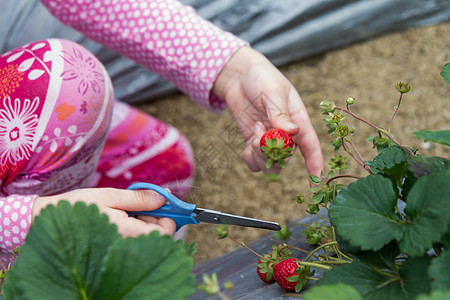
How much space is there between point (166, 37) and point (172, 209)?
440mm

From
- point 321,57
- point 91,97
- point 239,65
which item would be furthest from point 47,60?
point 321,57

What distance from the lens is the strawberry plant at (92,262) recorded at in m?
0.26

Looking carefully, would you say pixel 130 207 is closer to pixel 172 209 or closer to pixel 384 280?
pixel 172 209

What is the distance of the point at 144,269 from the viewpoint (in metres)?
0.26

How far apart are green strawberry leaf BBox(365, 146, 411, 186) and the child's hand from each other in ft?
0.74

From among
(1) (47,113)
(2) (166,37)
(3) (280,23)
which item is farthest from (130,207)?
(3) (280,23)

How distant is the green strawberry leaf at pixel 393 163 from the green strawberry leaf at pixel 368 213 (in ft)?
0.15

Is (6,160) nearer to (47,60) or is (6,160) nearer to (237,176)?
(47,60)

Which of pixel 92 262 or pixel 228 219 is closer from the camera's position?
pixel 92 262

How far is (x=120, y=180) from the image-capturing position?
1021 millimetres

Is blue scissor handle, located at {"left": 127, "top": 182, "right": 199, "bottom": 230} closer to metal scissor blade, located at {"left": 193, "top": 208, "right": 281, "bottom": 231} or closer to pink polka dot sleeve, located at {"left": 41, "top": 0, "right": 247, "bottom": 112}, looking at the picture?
metal scissor blade, located at {"left": 193, "top": 208, "right": 281, "bottom": 231}

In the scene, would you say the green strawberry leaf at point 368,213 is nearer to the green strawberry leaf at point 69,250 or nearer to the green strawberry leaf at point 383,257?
the green strawberry leaf at point 383,257

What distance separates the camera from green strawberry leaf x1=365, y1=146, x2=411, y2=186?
0.35 m

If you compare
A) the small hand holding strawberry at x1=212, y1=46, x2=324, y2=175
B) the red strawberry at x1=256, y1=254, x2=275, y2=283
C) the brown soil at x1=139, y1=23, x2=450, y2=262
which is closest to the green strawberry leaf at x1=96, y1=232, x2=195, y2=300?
the red strawberry at x1=256, y1=254, x2=275, y2=283
